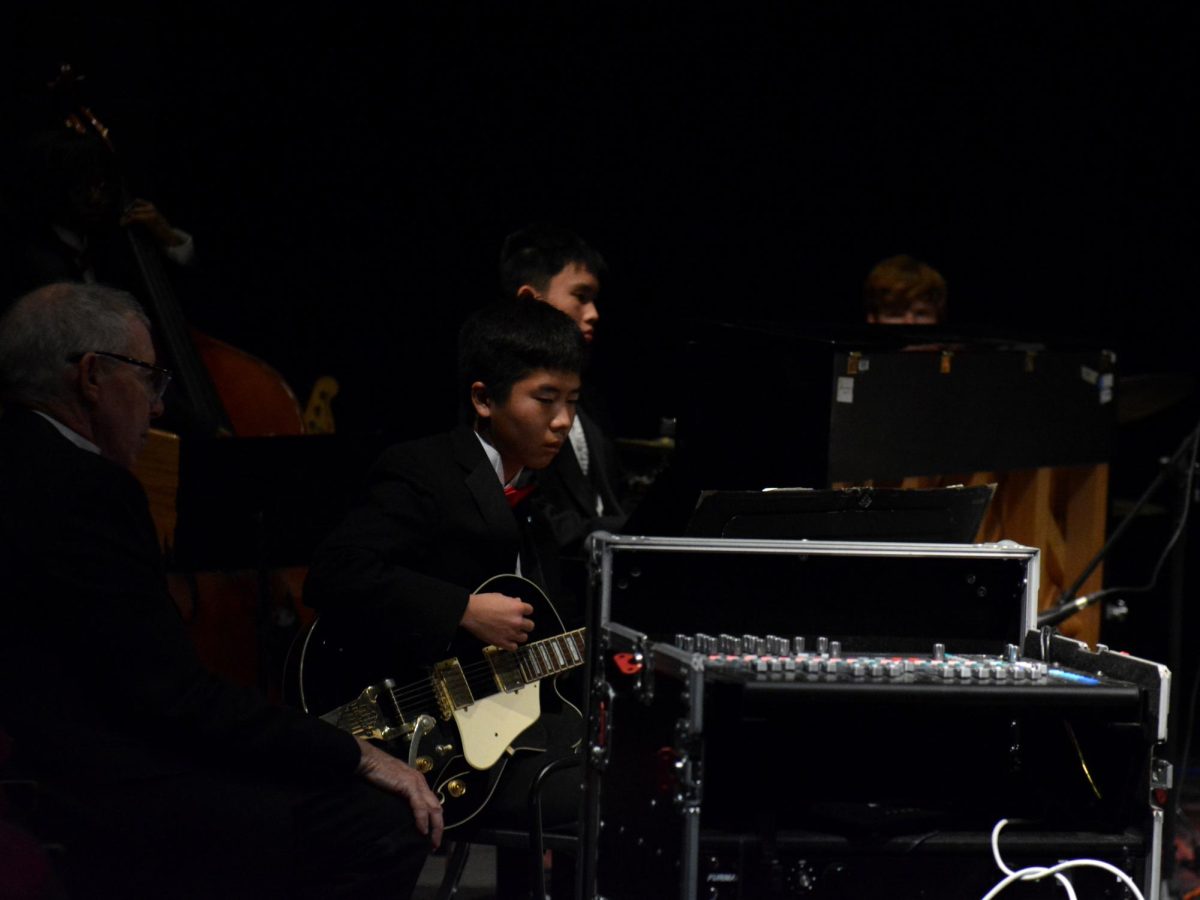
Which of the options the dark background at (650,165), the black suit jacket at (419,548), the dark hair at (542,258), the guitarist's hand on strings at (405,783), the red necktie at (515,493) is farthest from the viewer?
the dark background at (650,165)

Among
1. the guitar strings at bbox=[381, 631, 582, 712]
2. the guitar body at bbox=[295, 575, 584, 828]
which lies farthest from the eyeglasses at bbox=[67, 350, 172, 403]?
the guitar strings at bbox=[381, 631, 582, 712]

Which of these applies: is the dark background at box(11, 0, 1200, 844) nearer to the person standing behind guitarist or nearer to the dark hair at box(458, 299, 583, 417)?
the person standing behind guitarist

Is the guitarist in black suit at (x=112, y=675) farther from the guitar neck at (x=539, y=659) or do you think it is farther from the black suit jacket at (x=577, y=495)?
the black suit jacket at (x=577, y=495)

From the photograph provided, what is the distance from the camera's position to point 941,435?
14.3 feet

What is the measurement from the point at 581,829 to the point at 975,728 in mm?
684

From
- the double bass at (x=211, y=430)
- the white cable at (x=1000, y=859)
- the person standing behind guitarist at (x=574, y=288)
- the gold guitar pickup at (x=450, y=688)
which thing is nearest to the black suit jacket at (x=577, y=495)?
the person standing behind guitarist at (x=574, y=288)

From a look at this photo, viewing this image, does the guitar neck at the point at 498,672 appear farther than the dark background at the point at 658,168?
No

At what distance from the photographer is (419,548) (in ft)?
10.2

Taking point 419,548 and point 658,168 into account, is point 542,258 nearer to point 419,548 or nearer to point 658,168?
point 658,168

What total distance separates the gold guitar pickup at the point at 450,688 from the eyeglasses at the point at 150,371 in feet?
2.43

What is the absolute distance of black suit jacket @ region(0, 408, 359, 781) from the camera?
8.06 feet

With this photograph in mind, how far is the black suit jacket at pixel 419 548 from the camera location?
2.99 metres

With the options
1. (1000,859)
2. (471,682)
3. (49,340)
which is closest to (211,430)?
(471,682)

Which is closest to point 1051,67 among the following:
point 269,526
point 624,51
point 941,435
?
point 624,51
